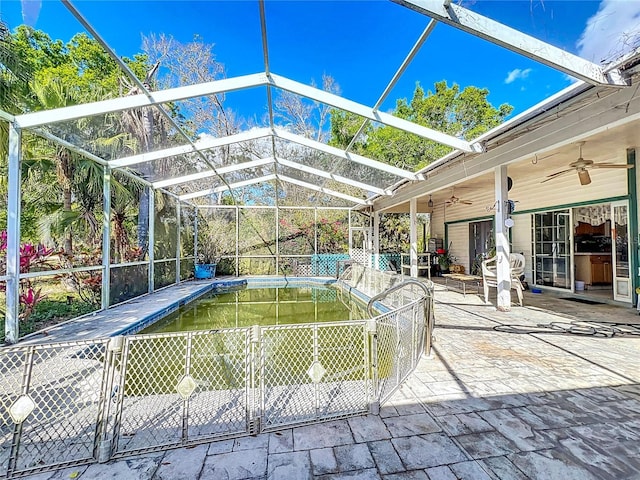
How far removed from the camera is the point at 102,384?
1968mm

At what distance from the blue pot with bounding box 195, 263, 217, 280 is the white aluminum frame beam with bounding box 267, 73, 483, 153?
8882 mm

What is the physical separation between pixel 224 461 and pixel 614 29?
5.07m

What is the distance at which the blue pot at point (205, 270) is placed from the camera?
39.8 ft

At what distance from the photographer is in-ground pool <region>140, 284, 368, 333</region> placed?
6020 mm

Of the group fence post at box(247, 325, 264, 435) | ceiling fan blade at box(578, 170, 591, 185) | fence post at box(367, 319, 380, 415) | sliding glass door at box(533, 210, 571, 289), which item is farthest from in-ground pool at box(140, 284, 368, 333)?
sliding glass door at box(533, 210, 571, 289)

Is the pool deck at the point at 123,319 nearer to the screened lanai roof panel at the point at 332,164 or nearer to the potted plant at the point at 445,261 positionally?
the screened lanai roof panel at the point at 332,164

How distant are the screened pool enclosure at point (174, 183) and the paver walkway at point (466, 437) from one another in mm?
3230

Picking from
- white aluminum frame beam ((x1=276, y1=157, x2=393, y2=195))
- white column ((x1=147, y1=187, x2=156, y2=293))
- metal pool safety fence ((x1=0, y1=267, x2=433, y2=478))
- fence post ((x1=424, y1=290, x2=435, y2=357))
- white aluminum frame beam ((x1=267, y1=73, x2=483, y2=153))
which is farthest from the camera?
white aluminum frame beam ((x1=276, y1=157, x2=393, y2=195))

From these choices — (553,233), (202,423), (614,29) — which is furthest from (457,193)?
(202,423)

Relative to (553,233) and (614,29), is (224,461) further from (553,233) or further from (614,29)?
(553,233)

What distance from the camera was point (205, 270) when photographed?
40.2ft

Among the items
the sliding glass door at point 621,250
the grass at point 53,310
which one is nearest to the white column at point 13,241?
the grass at point 53,310

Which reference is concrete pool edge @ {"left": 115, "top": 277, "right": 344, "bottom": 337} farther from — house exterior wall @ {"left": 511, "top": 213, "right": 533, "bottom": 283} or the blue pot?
house exterior wall @ {"left": 511, "top": 213, "right": 533, "bottom": 283}

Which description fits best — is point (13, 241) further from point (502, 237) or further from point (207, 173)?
point (502, 237)
